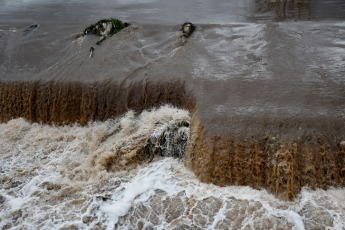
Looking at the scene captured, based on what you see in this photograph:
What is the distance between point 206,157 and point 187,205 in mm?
805

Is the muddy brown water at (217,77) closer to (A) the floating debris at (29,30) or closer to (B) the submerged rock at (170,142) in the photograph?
(A) the floating debris at (29,30)

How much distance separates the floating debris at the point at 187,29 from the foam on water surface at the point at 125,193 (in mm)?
2395

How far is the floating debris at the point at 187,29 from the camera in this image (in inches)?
289

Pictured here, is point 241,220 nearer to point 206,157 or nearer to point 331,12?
point 206,157

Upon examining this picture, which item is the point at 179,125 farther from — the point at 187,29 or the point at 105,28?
the point at 105,28

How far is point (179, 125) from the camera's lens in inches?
207

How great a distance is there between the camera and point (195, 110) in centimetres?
523

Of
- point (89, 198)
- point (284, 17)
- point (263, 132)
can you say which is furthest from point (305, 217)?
point (284, 17)

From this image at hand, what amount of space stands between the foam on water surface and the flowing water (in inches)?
0.7

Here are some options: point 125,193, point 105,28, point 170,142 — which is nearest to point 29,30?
point 105,28

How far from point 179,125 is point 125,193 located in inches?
56.9

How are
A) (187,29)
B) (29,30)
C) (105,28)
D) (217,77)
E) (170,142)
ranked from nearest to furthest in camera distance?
(170,142), (217,77), (187,29), (105,28), (29,30)

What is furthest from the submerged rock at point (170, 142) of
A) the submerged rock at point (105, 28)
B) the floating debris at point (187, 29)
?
the submerged rock at point (105, 28)

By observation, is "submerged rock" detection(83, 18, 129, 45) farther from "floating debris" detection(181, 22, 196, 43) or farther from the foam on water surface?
the foam on water surface
